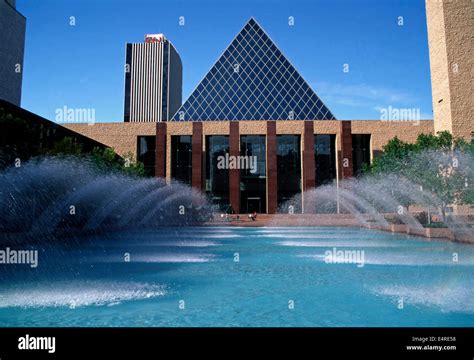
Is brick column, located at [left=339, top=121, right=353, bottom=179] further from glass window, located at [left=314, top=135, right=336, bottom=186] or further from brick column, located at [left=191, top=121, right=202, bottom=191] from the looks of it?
brick column, located at [left=191, top=121, right=202, bottom=191]

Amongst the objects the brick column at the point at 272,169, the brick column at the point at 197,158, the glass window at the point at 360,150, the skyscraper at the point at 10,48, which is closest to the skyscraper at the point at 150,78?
the skyscraper at the point at 10,48

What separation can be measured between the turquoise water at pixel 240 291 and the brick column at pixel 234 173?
25.6m

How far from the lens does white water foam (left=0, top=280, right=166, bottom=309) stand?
16.0 feet

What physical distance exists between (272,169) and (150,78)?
105835mm

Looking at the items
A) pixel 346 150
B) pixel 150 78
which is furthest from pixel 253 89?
pixel 150 78

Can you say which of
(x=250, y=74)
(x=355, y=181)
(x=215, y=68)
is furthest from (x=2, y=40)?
(x=355, y=181)

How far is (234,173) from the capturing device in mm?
35375

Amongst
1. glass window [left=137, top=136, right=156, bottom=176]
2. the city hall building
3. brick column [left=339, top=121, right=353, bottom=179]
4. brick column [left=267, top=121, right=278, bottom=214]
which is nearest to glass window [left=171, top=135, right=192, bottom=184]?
the city hall building

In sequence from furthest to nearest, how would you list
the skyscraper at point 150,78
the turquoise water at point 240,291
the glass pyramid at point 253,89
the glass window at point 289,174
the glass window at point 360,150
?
1. the skyscraper at point 150,78
2. the glass pyramid at point 253,89
3. the glass window at point 289,174
4. the glass window at point 360,150
5. the turquoise water at point 240,291

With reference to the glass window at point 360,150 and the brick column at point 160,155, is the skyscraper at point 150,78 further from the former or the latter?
the glass window at point 360,150

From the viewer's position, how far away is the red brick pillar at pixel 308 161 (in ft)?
113

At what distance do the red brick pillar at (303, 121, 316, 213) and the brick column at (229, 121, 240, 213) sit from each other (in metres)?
6.36

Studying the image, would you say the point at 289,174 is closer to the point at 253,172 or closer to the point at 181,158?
the point at 253,172
